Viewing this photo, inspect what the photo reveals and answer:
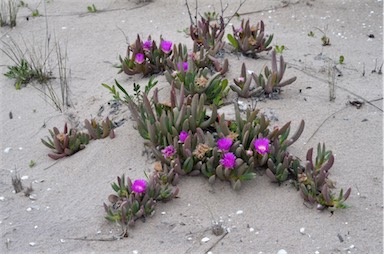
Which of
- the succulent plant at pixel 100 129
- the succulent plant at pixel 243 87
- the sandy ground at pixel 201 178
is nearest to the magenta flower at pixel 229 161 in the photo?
the sandy ground at pixel 201 178

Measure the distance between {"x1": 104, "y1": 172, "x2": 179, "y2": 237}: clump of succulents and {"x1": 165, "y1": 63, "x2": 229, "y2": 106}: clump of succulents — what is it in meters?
0.86

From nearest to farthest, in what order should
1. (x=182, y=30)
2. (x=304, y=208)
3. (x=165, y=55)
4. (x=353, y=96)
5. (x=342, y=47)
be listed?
1. (x=304, y=208)
2. (x=353, y=96)
3. (x=165, y=55)
4. (x=342, y=47)
5. (x=182, y=30)

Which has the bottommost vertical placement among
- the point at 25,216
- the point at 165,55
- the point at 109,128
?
the point at 25,216

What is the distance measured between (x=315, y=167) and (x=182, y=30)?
302 cm

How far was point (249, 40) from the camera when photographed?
4918 millimetres

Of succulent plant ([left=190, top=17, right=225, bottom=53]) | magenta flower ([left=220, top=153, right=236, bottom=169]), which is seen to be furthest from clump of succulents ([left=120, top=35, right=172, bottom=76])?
magenta flower ([left=220, top=153, right=236, bottom=169])

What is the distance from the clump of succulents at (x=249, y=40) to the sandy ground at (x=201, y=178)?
12cm

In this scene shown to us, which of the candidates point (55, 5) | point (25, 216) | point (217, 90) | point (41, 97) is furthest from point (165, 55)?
point (55, 5)

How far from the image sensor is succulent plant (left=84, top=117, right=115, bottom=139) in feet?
13.5

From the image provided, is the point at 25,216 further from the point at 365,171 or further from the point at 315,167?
the point at 365,171

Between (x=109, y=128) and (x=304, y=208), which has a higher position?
(x=109, y=128)

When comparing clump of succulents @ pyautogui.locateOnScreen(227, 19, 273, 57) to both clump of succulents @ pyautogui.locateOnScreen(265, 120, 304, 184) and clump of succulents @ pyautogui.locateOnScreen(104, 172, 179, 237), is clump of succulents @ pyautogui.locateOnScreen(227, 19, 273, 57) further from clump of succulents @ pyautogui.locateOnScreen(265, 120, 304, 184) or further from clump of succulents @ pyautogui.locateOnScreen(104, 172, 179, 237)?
clump of succulents @ pyautogui.locateOnScreen(104, 172, 179, 237)

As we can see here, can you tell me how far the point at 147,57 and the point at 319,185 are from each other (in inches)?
79.6

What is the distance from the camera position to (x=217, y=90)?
4.21 meters
